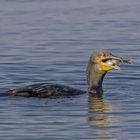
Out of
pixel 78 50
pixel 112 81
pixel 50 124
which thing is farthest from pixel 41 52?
pixel 50 124

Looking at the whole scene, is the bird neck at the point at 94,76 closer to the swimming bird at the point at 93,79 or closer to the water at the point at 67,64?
the swimming bird at the point at 93,79

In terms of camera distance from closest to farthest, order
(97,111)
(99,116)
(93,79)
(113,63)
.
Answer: (99,116) → (97,111) → (113,63) → (93,79)

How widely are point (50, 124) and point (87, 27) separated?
11242 mm

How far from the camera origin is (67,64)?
805 inches

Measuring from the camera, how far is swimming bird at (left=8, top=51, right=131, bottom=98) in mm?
17281

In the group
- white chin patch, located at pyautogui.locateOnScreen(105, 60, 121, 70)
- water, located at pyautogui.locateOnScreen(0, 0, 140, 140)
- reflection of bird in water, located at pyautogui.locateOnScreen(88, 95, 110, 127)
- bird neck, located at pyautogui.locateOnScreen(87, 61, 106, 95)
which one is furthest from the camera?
bird neck, located at pyautogui.locateOnScreen(87, 61, 106, 95)

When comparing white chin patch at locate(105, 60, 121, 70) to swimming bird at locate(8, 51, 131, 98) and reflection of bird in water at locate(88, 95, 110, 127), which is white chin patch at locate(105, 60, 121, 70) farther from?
reflection of bird in water at locate(88, 95, 110, 127)

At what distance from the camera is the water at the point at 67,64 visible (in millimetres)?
14570

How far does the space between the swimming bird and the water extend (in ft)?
0.77

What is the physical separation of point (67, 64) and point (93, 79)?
83.1 inches

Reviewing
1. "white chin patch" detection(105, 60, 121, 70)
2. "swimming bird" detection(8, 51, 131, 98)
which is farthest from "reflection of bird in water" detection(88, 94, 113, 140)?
"white chin patch" detection(105, 60, 121, 70)

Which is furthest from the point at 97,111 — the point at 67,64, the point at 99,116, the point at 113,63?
the point at 67,64

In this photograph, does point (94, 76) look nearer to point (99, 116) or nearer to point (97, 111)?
point (97, 111)

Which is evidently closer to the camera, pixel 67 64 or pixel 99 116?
pixel 99 116
